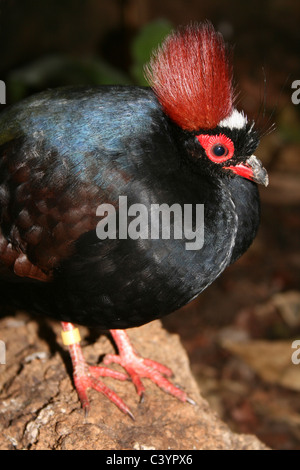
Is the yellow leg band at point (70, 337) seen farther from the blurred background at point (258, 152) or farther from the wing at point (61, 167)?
Result: the blurred background at point (258, 152)

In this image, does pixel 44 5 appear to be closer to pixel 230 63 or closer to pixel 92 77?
pixel 92 77

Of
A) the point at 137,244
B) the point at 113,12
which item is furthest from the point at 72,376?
the point at 113,12

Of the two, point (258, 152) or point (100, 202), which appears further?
point (258, 152)

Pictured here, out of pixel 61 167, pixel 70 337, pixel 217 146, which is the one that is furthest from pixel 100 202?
pixel 70 337

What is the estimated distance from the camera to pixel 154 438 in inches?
128

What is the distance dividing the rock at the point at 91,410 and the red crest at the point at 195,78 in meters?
1.71

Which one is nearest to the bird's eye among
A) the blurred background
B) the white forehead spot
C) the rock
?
the white forehead spot

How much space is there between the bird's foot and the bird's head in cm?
138

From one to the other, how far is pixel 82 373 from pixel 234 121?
173 centimetres

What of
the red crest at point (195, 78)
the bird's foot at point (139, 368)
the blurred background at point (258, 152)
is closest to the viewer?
the red crest at point (195, 78)

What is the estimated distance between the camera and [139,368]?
3604mm

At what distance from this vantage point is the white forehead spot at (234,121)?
278 cm

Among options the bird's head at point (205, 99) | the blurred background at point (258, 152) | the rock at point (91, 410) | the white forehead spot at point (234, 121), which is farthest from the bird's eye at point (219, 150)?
the rock at point (91, 410)

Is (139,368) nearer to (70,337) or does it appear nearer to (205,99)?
(70,337)
